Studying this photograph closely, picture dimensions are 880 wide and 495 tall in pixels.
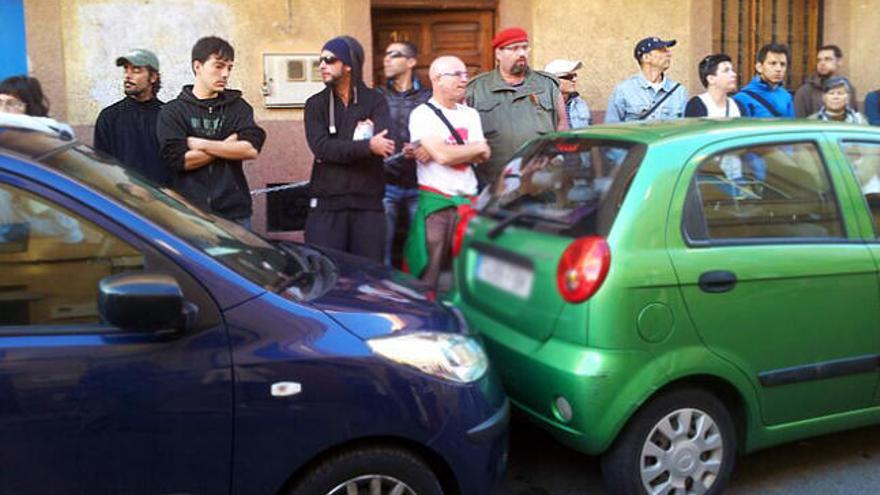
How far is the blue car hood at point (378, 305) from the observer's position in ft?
8.79

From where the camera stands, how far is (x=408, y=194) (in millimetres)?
5887

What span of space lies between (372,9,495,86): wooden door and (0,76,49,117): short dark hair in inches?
144

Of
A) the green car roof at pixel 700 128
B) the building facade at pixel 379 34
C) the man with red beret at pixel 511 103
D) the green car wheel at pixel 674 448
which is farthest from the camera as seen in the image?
the building facade at pixel 379 34

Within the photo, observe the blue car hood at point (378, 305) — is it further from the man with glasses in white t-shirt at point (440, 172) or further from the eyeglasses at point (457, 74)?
the eyeglasses at point (457, 74)

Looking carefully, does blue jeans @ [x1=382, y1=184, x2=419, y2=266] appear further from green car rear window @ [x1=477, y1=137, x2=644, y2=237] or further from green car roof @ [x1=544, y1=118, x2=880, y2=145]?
green car roof @ [x1=544, y1=118, x2=880, y2=145]

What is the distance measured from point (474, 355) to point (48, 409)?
1340 millimetres

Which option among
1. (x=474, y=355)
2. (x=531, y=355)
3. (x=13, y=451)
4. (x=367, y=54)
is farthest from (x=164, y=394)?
(x=367, y=54)

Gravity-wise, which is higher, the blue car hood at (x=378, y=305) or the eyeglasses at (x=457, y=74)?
the eyeglasses at (x=457, y=74)

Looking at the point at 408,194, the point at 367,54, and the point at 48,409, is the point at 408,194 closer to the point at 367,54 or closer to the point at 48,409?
the point at 367,54

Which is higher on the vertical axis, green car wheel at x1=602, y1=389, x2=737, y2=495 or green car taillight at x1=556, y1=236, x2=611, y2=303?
green car taillight at x1=556, y1=236, x2=611, y2=303

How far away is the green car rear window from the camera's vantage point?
324cm

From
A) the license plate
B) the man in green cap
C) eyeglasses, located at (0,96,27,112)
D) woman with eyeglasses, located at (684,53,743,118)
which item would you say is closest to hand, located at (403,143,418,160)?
the license plate

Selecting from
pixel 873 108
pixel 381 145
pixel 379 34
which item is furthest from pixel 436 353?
pixel 873 108

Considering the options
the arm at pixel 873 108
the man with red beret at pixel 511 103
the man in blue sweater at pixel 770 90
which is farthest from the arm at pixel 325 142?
the arm at pixel 873 108
